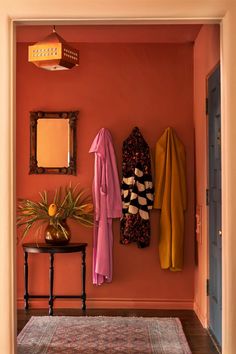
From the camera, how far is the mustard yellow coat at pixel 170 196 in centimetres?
605

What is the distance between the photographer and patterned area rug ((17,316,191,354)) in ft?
15.2

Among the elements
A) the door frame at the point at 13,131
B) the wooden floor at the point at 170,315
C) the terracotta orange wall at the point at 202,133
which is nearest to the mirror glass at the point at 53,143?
the terracotta orange wall at the point at 202,133

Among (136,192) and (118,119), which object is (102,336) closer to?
(136,192)

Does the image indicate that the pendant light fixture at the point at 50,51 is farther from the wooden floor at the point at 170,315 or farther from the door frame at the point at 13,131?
the wooden floor at the point at 170,315

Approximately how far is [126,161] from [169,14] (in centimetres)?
303

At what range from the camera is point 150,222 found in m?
6.24

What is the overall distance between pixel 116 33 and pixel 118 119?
34.8 inches

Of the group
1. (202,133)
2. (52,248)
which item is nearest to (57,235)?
(52,248)

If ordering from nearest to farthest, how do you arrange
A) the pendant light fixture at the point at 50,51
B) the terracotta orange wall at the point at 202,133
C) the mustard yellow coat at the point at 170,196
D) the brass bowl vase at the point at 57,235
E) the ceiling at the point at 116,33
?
the pendant light fixture at the point at 50,51 → the terracotta orange wall at the point at 202,133 → the ceiling at the point at 116,33 → the brass bowl vase at the point at 57,235 → the mustard yellow coat at the point at 170,196

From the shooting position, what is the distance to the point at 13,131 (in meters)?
3.26

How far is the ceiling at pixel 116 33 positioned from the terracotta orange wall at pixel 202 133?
19 centimetres

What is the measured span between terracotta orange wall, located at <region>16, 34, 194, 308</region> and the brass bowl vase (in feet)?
1.23

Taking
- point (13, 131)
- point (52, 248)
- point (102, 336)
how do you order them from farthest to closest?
point (52, 248) → point (102, 336) → point (13, 131)

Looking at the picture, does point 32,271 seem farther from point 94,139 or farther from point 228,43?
point 228,43
